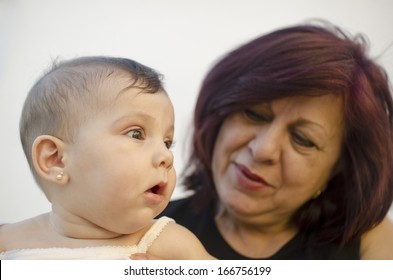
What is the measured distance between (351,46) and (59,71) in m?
0.58

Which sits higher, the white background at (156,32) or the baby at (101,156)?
the white background at (156,32)

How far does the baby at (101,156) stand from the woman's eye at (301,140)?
28 centimetres

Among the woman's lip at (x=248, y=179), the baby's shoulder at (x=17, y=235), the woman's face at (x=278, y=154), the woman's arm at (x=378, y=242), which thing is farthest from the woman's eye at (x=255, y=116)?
the baby's shoulder at (x=17, y=235)

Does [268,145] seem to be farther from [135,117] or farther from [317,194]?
[135,117]

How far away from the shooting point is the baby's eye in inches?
32.9

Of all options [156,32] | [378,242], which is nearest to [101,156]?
[156,32]

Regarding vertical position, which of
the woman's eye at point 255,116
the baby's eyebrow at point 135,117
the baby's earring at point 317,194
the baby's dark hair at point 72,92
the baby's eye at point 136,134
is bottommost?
the baby's earring at point 317,194

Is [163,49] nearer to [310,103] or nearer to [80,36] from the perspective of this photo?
[80,36]

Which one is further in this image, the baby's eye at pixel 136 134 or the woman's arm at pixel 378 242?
the woman's arm at pixel 378 242

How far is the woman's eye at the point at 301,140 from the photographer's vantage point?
1.00 meters

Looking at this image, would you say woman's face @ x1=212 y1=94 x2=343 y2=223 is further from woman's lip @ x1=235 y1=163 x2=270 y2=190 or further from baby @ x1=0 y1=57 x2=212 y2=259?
baby @ x1=0 y1=57 x2=212 y2=259

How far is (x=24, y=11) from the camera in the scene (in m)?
1.05

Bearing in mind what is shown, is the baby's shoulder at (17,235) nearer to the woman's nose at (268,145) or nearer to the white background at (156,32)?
the white background at (156,32)
